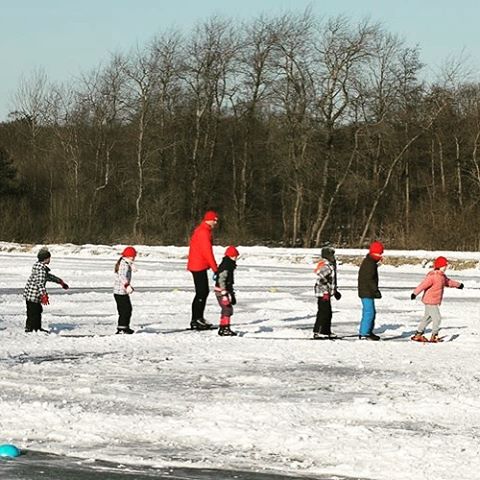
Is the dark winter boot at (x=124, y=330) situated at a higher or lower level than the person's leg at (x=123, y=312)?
lower

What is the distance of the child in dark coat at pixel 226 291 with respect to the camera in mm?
15367

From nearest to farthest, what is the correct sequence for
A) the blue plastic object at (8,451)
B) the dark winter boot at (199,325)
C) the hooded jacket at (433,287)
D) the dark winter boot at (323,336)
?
the blue plastic object at (8,451) → the dark winter boot at (323,336) → the hooded jacket at (433,287) → the dark winter boot at (199,325)

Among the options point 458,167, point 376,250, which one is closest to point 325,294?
point 376,250

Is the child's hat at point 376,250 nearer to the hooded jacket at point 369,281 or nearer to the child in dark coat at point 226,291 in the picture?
the hooded jacket at point 369,281

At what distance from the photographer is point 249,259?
38938 mm

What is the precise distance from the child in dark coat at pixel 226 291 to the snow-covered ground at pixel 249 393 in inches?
16.7

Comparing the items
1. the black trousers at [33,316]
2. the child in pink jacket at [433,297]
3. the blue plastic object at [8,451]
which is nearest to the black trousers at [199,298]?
the black trousers at [33,316]

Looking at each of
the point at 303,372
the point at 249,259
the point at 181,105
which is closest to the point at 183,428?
the point at 303,372

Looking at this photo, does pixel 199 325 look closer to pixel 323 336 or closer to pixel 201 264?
pixel 201 264

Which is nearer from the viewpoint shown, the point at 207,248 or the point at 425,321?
the point at 425,321

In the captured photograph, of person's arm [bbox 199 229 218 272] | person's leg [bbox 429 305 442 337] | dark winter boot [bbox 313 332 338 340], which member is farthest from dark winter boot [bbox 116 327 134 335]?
person's leg [bbox 429 305 442 337]

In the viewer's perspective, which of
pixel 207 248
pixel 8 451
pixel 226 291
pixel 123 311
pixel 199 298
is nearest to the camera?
pixel 8 451

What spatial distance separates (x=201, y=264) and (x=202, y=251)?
0.25 meters

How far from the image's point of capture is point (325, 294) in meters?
15.6
